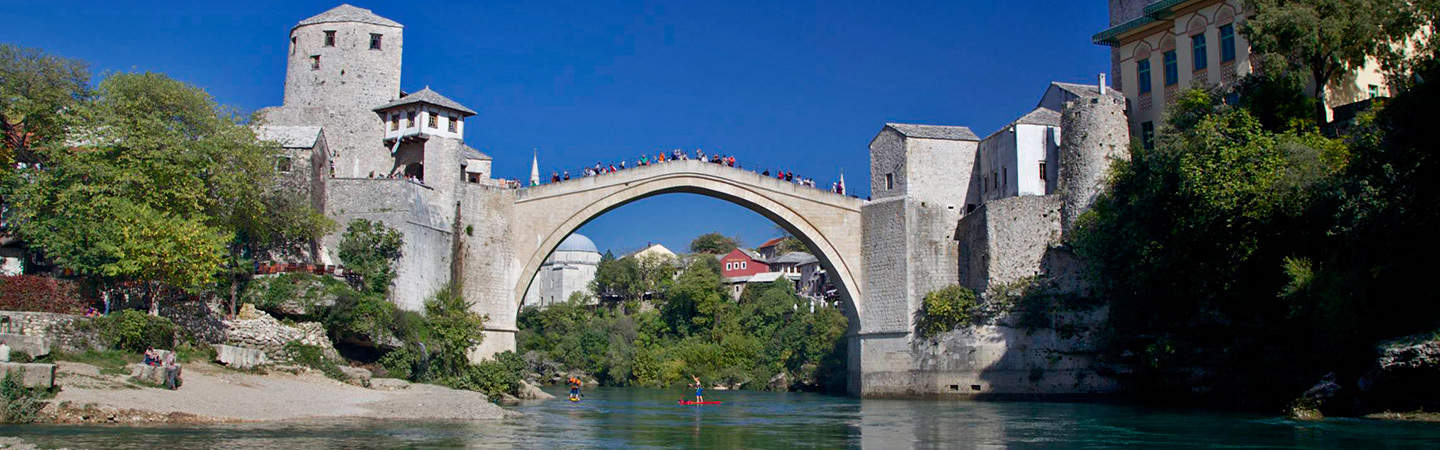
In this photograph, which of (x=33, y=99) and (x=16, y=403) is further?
(x=33, y=99)

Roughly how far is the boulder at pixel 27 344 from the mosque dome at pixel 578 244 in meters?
65.0

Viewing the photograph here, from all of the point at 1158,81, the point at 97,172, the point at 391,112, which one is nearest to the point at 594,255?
the point at 391,112

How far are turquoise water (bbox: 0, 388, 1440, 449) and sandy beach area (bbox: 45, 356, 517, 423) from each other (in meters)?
0.91

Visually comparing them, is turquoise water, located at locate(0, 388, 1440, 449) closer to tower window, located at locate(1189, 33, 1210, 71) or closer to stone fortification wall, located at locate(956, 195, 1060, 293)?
stone fortification wall, located at locate(956, 195, 1060, 293)

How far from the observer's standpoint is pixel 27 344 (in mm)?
20906

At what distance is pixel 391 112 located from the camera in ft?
126

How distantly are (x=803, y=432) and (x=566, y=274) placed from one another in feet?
203

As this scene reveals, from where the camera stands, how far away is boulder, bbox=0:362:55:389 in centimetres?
1903

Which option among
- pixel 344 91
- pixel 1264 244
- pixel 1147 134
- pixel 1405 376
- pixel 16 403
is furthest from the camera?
pixel 344 91

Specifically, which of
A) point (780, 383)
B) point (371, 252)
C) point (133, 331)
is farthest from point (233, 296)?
point (780, 383)

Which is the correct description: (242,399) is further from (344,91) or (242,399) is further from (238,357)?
(344,91)

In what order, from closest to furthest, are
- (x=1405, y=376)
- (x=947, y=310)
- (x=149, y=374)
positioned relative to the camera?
1. (x=1405, y=376)
2. (x=149, y=374)
3. (x=947, y=310)

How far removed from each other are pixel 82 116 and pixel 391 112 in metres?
12.1

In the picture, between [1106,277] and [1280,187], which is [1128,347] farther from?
[1280,187]
